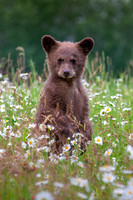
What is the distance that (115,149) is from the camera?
4.17 meters

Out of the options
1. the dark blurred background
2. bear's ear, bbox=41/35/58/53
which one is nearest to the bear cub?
bear's ear, bbox=41/35/58/53

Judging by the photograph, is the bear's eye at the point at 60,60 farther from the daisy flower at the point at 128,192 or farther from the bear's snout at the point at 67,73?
the daisy flower at the point at 128,192

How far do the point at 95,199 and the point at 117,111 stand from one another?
2.67 m

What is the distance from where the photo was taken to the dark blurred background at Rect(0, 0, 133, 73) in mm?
22812

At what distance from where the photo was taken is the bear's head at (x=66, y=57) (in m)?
4.67

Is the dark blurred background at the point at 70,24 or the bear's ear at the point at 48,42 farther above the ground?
the dark blurred background at the point at 70,24

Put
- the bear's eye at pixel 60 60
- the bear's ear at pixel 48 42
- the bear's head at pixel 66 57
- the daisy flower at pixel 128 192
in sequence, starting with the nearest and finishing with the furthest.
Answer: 1. the daisy flower at pixel 128 192
2. the bear's head at pixel 66 57
3. the bear's eye at pixel 60 60
4. the bear's ear at pixel 48 42

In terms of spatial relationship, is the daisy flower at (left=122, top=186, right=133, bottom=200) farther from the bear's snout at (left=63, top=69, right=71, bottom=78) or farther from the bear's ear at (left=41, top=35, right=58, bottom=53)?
the bear's ear at (left=41, top=35, right=58, bottom=53)

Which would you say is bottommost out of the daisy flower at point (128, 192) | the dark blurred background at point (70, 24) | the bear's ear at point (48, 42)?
the daisy flower at point (128, 192)

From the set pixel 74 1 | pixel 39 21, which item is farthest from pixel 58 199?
pixel 74 1

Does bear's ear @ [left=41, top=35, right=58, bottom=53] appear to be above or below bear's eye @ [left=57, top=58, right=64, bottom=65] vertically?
above

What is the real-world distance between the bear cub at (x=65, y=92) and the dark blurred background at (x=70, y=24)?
588 inches

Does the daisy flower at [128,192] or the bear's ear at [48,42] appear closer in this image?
the daisy flower at [128,192]

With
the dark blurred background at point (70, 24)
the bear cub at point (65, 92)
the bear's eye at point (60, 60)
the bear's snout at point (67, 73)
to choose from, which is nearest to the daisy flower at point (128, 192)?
the bear cub at point (65, 92)
